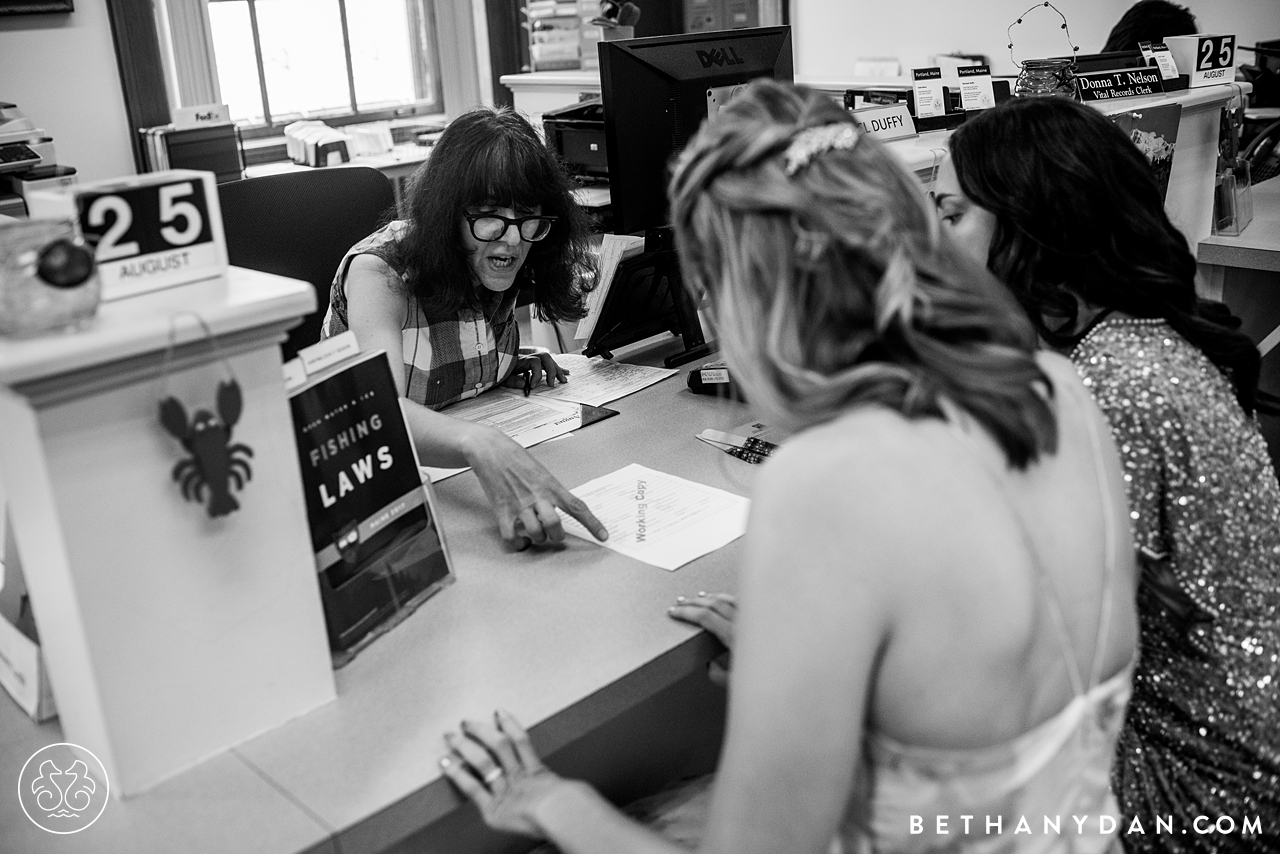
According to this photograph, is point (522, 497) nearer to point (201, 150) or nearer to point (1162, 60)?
point (1162, 60)

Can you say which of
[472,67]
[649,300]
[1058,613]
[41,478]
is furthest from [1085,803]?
[472,67]

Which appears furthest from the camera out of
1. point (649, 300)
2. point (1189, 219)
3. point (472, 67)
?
point (472, 67)

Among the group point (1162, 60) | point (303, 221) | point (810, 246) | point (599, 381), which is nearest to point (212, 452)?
point (810, 246)

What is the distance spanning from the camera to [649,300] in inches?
90.0

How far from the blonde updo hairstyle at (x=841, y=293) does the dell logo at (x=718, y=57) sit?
125 centimetres

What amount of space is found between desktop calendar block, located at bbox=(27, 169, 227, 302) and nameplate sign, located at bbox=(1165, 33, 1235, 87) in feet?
8.37

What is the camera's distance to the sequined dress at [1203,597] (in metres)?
1.19

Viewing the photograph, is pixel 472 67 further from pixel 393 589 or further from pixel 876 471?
pixel 876 471

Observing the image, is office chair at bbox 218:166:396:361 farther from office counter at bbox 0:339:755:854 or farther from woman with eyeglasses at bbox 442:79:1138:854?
woman with eyeglasses at bbox 442:79:1138:854

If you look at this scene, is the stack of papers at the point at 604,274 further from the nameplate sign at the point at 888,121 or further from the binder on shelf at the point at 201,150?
the binder on shelf at the point at 201,150

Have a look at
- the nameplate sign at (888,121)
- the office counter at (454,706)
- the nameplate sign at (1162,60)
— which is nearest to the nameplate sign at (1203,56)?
the nameplate sign at (1162,60)

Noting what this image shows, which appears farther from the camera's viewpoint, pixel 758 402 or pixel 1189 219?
pixel 1189 219

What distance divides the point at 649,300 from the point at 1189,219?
1498 mm

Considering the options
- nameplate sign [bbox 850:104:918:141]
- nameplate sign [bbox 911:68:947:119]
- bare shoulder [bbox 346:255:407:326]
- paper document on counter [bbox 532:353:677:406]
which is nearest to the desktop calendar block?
bare shoulder [bbox 346:255:407:326]
